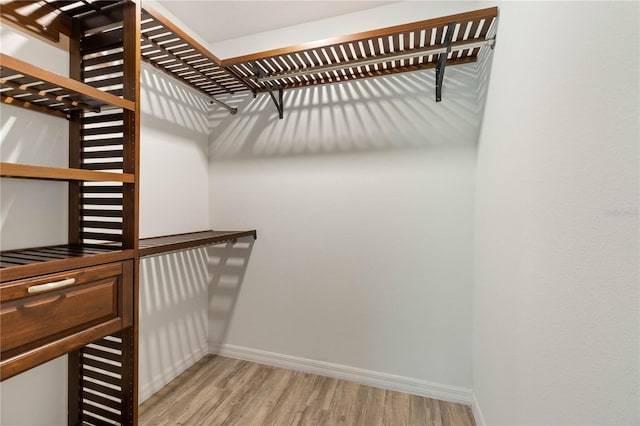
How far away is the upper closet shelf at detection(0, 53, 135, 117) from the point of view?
3.12 ft

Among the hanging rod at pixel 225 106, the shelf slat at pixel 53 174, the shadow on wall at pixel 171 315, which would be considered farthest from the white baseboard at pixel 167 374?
the hanging rod at pixel 225 106

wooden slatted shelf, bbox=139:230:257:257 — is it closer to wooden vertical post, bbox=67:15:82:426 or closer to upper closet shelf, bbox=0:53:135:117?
wooden vertical post, bbox=67:15:82:426

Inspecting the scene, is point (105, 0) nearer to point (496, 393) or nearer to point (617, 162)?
point (617, 162)

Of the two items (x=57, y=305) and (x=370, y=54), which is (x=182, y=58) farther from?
(x=57, y=305)

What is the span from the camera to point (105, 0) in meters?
1.24

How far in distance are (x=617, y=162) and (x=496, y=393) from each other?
1.19 m

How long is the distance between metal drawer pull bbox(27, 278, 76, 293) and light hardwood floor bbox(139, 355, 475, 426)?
1085 millimetres

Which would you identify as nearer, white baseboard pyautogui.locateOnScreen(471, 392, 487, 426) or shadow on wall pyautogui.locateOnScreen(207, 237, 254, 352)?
white baseboard pyautogui.locateOnScreen(471, 392, 487, 426)

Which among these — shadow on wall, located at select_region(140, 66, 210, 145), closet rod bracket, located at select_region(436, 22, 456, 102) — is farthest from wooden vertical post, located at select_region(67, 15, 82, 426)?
closet rod bracket, located at select_region(436, 22, 456, 102)

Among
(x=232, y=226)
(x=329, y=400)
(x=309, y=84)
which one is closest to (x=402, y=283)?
(x=329, y=400)

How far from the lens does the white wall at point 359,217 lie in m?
1.81

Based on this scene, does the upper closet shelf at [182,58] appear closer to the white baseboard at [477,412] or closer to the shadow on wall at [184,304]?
the shadow on wall at [184,304]

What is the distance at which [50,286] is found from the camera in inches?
37.0

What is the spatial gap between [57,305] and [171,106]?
150cm
